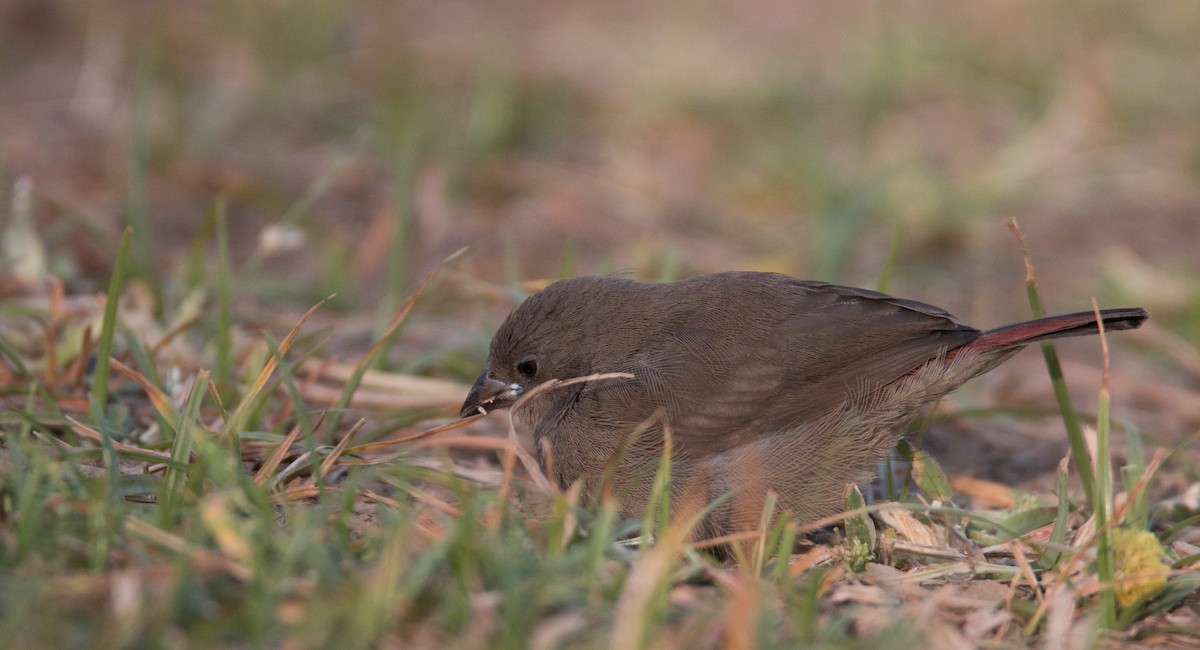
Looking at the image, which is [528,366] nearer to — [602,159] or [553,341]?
[553,341]

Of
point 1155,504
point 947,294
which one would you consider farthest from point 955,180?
point 1155,504

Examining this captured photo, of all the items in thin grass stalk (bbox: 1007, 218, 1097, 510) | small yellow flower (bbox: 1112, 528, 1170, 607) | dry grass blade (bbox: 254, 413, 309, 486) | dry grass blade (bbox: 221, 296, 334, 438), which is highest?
thin grass stalk (bbox: 1007, 218, 1097, 510)

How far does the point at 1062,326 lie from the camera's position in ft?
10.1

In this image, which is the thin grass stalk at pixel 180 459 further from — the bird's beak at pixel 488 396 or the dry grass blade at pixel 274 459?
the bird's beak at pixel 488 396

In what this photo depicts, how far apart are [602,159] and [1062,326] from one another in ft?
Answer: 14.3

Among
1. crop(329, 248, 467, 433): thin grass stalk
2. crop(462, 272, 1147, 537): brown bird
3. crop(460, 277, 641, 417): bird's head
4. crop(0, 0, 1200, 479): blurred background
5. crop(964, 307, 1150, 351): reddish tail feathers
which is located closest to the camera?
crop(964, 307, 1150, 351): reddish tail feathers

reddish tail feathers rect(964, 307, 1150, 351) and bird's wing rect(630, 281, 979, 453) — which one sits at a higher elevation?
reddish tail feathers rect(964, 307, 1150, 351)

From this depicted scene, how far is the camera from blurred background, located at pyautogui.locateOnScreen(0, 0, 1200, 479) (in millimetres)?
4922

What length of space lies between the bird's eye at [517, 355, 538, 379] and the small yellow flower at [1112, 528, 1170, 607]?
167 cm

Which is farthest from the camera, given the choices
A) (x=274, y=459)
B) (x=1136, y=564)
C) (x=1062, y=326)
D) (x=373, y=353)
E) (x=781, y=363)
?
(x=373, y=353)

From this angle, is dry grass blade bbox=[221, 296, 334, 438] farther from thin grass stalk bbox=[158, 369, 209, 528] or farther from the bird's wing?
the bird's wing

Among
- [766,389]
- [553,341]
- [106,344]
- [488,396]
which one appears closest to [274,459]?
[106,344]

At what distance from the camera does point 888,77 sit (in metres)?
7.89

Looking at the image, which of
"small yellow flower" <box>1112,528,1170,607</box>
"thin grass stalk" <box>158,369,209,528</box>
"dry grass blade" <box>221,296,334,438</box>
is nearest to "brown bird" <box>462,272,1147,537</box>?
"small yellow flower" <box>1112,528,1170,607</box>
